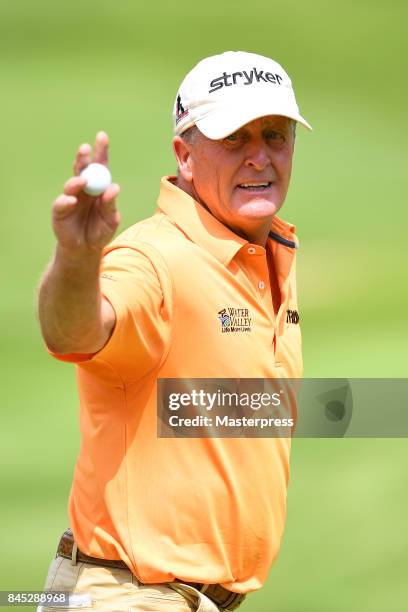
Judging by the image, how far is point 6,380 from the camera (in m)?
2.98

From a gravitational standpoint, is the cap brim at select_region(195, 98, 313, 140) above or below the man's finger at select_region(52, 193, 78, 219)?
above

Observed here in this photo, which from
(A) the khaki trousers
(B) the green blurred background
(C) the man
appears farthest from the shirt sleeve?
(B) the green blurred background

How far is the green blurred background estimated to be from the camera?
2.95m

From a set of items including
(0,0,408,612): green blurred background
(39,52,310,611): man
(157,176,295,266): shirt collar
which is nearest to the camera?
(39,52,310,611): man

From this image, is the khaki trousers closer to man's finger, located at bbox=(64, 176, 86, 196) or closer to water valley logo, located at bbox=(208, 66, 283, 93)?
man's finger, located at bbox=(64, 176, 86, 196)

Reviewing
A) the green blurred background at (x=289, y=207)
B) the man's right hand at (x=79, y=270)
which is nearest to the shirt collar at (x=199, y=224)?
the man's right hand at (x=79, y=270)

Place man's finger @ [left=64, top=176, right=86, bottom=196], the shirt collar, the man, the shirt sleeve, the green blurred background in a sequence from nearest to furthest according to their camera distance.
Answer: man's finger @ [left=64, top=176, right=86, bottom=196] < the shirt sleeve < the man < the shirt collar < the green blurred background

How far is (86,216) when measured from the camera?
149cm

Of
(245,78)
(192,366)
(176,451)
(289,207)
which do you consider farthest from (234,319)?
(289,207)

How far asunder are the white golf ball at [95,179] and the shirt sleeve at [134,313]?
238mm

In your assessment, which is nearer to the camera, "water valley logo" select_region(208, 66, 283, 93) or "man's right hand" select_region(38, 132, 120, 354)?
"man's right hand" select_region(38, 132, 120, 354)

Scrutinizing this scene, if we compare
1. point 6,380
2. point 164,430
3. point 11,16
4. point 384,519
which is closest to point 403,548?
point 384,519

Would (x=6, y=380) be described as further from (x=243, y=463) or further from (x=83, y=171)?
(x=83, y=171)

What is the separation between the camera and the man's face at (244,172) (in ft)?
6.55
